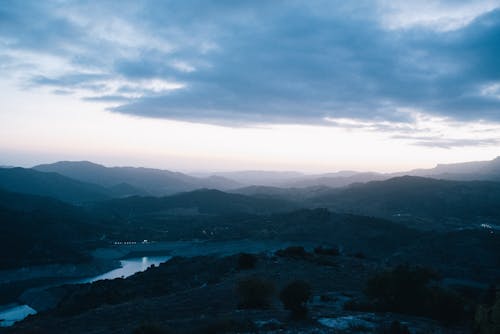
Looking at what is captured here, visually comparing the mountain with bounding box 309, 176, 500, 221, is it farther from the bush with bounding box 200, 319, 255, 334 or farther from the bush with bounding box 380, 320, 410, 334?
the bush with bounding box 200, 319, 255, 334

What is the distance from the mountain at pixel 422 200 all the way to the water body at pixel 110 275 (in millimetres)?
63132

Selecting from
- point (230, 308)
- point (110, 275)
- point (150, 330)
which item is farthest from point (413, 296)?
point (110, 275)

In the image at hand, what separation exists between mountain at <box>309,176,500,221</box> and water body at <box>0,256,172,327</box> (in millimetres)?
63132

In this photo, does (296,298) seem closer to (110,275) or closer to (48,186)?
(110,275)

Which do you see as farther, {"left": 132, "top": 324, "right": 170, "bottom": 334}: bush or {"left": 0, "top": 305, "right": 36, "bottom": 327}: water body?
{"left": 0, "top": 305, "right": 36, "bottom": 327}: water body

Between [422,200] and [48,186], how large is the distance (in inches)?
5772

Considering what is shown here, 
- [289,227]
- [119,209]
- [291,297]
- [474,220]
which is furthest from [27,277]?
[474,220]

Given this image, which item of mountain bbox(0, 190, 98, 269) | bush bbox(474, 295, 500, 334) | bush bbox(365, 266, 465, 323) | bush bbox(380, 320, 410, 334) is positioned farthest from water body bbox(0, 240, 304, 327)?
bush bbox(474, 295, 500, 334)

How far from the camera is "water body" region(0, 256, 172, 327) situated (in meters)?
44.0

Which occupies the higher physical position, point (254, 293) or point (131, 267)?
point (254, 293)

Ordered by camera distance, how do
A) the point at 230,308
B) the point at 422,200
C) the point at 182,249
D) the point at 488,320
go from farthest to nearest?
the point at 422,200 < the point at 182,249 < the point at 230,308 < the point at 488,320

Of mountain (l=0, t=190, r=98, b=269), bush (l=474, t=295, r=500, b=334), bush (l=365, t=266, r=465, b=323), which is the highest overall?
bush (l=474, t=295, r=500, b=334)

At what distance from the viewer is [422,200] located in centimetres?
12625

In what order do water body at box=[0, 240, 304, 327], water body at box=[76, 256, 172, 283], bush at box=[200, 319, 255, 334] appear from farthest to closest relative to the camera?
water body at box=[0, 240, 304, 327] < water body at box=[76, 256, 172, 283] < bush at box=[200, 319, 255, 334]
